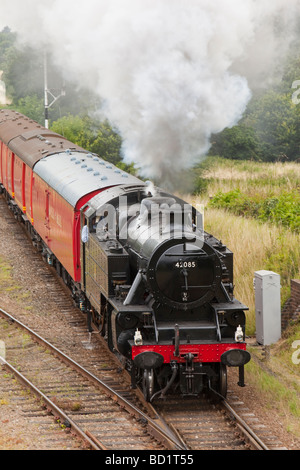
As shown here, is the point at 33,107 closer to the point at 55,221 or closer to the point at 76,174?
the point at 55,221

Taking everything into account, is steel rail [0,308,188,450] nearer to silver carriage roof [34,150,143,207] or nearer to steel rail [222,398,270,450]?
steel rail [222,398,270,450]

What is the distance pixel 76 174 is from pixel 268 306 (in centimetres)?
445

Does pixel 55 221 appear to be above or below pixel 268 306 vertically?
above

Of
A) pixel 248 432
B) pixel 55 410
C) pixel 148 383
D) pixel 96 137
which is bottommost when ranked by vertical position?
pixel 55 410

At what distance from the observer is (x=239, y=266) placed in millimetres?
14531

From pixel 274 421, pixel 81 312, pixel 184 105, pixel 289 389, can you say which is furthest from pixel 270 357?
pixel 184 105

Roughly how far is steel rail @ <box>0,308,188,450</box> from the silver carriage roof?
97.1 inches

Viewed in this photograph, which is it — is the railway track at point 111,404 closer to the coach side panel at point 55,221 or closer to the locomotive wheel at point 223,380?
the locomotive wheel at point 223,380

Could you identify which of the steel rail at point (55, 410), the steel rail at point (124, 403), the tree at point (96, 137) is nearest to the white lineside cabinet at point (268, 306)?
the steel rail at point (124, 403)

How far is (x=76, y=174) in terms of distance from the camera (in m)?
13.1

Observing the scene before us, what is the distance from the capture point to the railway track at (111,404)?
7.84m

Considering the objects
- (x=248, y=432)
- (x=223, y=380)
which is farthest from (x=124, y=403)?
(x=248, y=432)

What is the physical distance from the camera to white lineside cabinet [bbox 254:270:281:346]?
11.7 m

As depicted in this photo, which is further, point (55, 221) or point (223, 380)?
point (55, 221)
